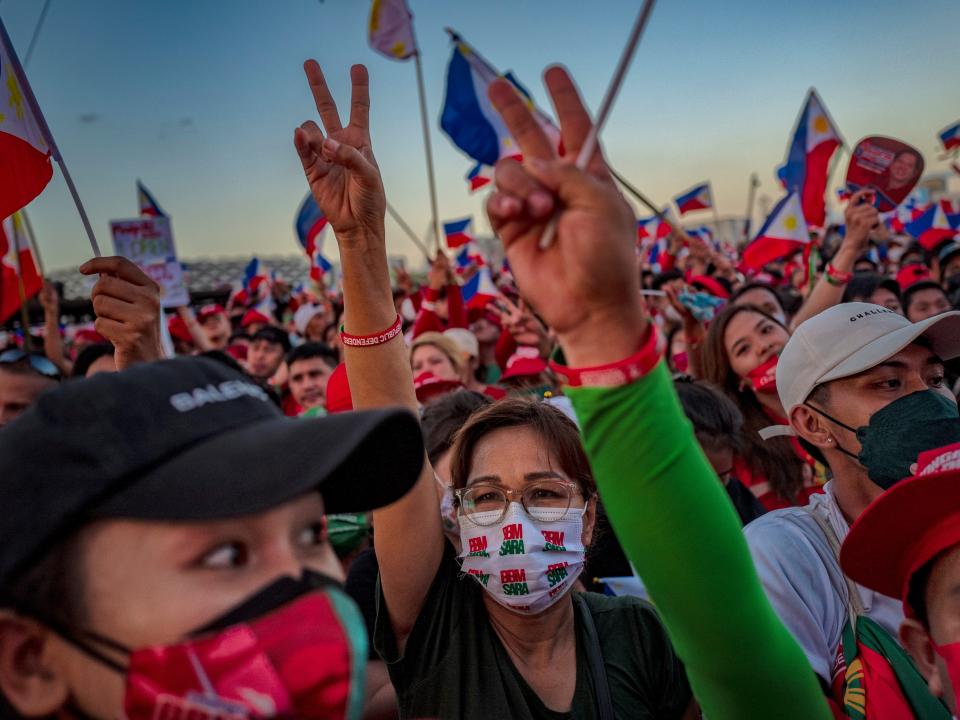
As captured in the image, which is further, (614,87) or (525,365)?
(525,365)

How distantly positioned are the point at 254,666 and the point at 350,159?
1312 mm

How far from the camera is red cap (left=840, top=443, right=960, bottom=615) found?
5.16 feet

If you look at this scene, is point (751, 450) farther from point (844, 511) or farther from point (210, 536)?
point (210, 536)

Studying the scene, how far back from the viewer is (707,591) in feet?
3.89

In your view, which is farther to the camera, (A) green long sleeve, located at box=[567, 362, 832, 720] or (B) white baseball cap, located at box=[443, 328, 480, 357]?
(B) white baseball cap, located at box=[443, 328, 480, 357]

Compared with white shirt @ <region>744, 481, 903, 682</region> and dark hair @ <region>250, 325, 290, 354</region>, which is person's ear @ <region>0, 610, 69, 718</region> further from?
dark hair @ <region>250, 325, 290, 354</region>

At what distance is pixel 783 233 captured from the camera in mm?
8500

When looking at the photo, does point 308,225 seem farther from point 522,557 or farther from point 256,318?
point 522,557

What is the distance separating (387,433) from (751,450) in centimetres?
289

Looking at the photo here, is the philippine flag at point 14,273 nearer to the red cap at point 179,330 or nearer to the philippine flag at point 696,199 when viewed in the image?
the red cap at point 179,330

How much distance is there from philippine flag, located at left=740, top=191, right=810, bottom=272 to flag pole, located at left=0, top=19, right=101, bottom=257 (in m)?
7.54

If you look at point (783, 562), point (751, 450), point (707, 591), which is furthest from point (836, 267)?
point (707, 591)

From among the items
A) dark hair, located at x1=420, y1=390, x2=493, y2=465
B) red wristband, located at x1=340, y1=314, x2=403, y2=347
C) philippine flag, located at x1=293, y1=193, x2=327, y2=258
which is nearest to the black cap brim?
red wristband, located at x1=340, y1=314, x2=403, y2=347

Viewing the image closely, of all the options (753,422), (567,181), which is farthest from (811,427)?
(567,181)
